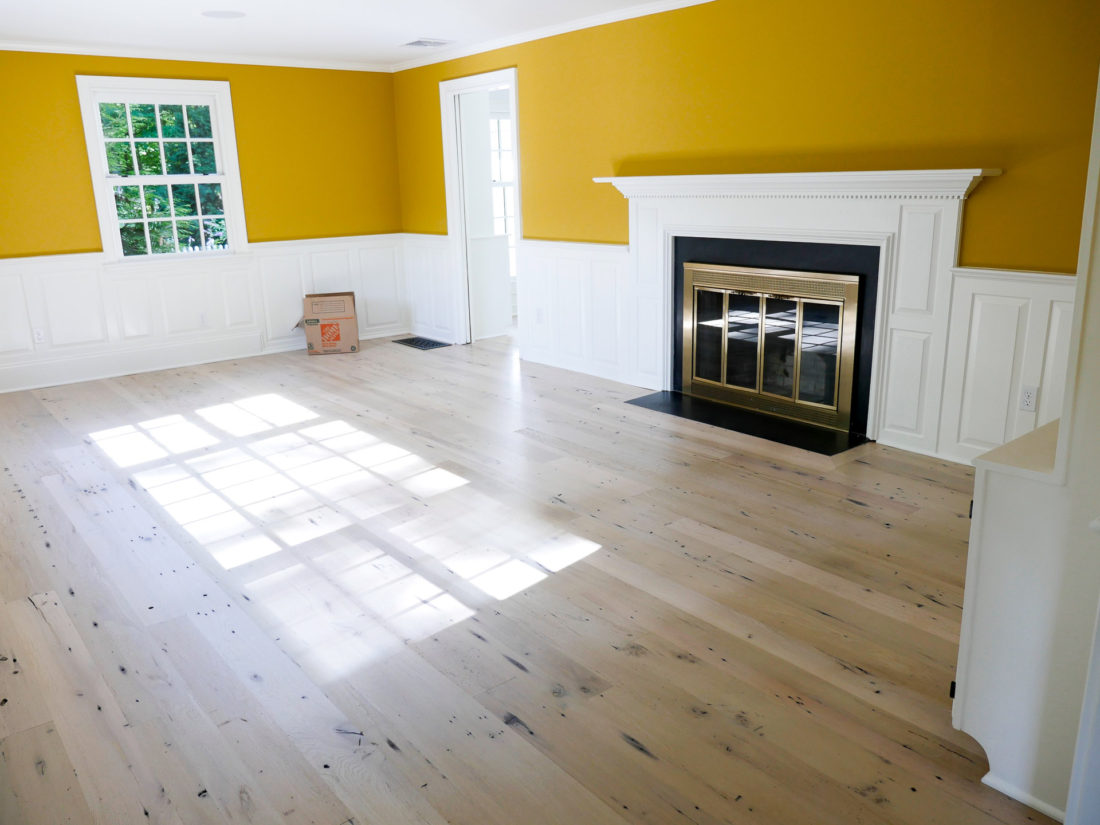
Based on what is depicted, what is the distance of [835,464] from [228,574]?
2.95 m

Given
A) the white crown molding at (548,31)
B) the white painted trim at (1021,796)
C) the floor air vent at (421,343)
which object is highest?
the white crown molding at (548,31)

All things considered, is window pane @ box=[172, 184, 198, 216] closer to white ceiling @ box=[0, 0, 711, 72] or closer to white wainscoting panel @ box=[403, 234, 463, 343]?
white ceiling @ box=[0, 0, 711, 72]

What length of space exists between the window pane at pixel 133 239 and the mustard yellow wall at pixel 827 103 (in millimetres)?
3131

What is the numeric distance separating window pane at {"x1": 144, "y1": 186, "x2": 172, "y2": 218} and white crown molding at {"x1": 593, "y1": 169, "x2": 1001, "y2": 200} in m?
3.72

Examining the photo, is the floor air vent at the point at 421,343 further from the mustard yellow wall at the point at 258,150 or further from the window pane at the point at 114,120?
the window pane at the point at 114,120

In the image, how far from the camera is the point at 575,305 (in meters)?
6.32

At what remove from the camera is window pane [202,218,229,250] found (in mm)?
7051

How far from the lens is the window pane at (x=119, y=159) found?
6.47 m

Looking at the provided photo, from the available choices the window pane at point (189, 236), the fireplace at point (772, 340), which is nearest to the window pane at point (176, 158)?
the window pane at point (189, 236)

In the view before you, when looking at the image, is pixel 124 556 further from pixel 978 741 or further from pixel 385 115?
pixel 385 115

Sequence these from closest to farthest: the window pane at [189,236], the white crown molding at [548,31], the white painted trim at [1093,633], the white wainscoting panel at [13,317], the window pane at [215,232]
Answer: the white painted trim at [1093,633], the white crown molding at [548,31], the white wainscoting panel at [13,317], the window pane at [189,236], the window pane at [215,232]

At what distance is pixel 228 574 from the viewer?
325 centimetres

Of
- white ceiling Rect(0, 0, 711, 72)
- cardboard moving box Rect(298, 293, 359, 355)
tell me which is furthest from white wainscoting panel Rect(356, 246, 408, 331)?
white ceiling Rect(0, 0, 711, 72)

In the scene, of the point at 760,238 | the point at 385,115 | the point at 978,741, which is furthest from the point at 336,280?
the point at 978,741
